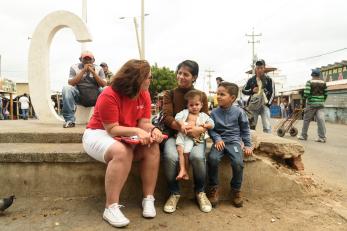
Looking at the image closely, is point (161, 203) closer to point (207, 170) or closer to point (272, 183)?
point (207, 170)

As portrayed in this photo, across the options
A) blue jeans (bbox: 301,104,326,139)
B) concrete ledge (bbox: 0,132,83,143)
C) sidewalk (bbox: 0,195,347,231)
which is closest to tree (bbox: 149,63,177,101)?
blue jeans (bbox: 301,104,326,139)

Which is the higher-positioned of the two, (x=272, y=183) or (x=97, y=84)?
(x=97, y=84)

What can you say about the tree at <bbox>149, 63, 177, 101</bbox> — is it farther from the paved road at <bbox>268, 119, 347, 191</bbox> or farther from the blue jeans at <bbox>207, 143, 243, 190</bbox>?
the blue jeans at <bbox>207, 143, 243, 190</bbox>

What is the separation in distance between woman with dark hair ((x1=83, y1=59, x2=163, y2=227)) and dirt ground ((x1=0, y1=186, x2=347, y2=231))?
197mm

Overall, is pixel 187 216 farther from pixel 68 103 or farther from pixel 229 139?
pixel 68 103

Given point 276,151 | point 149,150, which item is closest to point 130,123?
point 149,150

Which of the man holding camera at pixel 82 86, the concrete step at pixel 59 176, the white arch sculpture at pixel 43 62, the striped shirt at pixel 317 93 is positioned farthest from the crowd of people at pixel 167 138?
the striped shirt at pixel 317 93

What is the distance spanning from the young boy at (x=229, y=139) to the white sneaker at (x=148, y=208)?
0.65 m

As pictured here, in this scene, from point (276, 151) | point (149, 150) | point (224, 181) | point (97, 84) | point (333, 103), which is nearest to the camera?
point (149, 150)

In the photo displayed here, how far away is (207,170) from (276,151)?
1.09 m

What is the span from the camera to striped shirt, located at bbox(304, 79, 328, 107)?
8938mm

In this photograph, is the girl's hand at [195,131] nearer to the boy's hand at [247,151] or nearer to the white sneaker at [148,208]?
the boy's hand at [247,151]

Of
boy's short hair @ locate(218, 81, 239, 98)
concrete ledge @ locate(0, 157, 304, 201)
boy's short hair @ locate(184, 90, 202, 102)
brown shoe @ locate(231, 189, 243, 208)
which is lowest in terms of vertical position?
brown shoe @ locate(231, 189, 243, 208)

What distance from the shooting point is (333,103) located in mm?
22141
